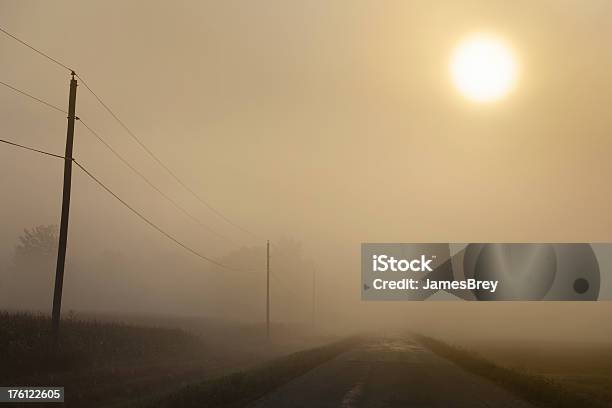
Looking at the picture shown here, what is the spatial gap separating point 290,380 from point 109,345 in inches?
627

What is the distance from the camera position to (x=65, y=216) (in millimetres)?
33688

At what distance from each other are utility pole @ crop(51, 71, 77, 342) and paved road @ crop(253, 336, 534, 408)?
12.8m

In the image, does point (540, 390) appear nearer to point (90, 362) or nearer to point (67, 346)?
point (90, 362)

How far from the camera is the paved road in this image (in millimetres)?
23058

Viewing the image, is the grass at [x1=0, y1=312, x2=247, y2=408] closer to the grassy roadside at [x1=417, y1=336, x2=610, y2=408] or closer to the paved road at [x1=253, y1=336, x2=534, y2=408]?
the paved road at [x1=253, y1=336, x2=534, y2=408]

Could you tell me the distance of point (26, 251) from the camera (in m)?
150

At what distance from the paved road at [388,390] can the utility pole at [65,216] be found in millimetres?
12846

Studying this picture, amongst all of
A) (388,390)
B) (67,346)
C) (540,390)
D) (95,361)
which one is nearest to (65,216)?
(67,346)

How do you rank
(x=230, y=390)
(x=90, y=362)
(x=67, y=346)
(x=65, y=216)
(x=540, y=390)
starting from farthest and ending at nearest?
(x=90, y=362) → (x=67, y=346) → (x=65, y=216) → (x=540, y=390) → (x=230, y=390)

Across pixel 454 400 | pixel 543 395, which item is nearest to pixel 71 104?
pixel 454 400

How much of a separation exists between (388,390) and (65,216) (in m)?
19.2

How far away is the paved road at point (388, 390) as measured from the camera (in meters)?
23.1

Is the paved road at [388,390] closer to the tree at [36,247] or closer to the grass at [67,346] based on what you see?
the grass at [67,346]

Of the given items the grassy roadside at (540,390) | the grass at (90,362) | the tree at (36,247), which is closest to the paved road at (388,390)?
the grassy roadside at (540,390)
